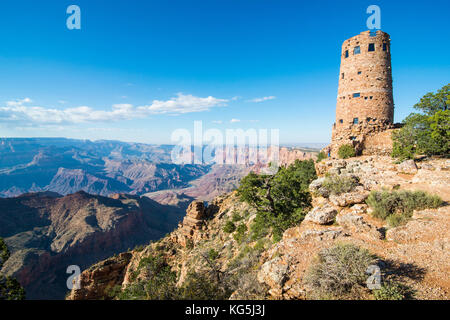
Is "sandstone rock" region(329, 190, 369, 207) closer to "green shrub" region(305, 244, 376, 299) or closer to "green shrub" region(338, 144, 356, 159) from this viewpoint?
"green shrub" region(305, 244, 376, 299)

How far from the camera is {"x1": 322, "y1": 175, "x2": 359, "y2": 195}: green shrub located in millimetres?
12836

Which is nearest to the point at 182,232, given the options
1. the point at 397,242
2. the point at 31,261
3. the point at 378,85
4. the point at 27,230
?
the point at 397,242

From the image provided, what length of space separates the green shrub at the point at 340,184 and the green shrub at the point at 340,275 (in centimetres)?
749

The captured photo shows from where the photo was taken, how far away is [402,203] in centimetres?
996

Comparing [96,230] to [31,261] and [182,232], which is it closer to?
[31,261]

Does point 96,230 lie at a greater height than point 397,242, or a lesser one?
lesser

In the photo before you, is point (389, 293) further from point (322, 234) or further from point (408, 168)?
point (408, 168)

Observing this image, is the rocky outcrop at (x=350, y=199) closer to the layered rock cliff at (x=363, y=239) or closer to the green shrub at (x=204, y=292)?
the layered rock cliff at (x=363, y=239)

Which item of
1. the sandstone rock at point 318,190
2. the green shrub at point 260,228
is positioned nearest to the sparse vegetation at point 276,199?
the green shrub at point 260,228

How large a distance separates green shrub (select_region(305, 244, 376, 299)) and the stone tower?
64.4 feet

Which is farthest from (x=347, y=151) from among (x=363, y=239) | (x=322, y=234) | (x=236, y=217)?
(x=322, y=234)

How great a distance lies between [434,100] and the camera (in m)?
18.3

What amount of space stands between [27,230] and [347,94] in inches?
3997

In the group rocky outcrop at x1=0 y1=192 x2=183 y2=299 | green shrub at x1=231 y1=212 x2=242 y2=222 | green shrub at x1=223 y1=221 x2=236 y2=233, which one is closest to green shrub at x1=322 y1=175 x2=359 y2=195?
green shrub at x1=223 y1=221 x2=236 y2=233
